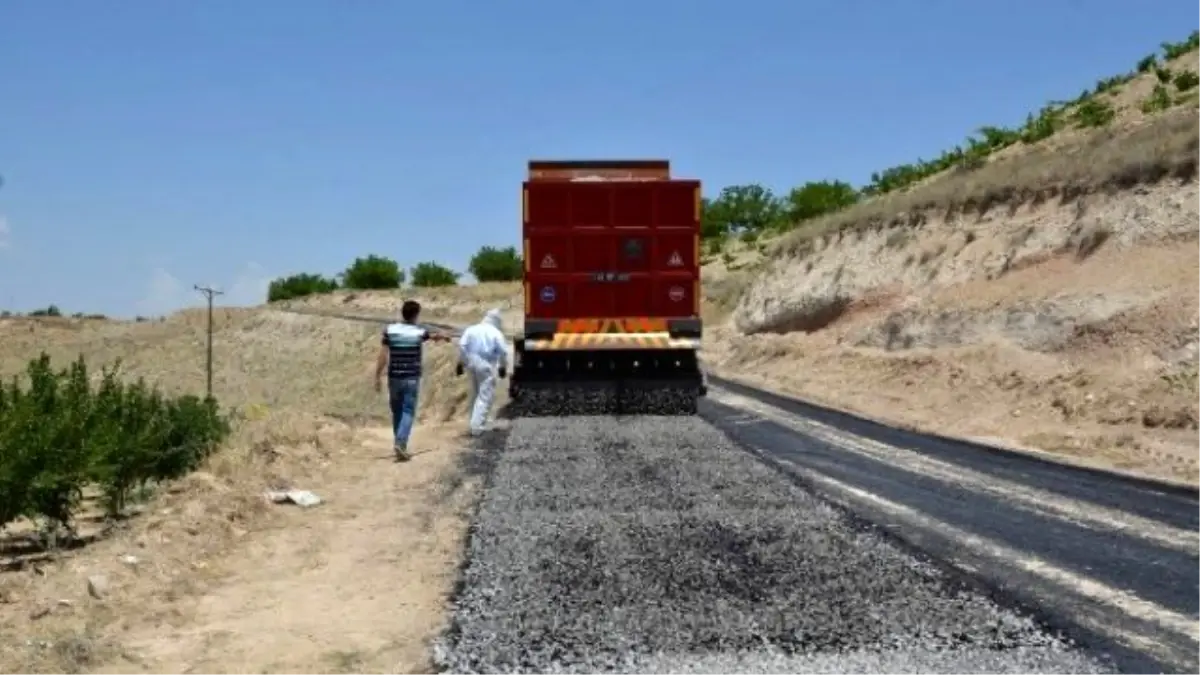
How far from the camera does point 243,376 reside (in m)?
Answer: 77.1

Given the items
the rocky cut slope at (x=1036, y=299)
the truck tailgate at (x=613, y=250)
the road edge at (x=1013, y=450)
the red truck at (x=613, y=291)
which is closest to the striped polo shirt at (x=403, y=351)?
the red truck at (x=613, y=291)

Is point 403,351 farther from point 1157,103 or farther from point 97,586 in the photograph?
point 1157,103

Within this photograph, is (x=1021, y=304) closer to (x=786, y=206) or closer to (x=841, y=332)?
(x=841, y=332)

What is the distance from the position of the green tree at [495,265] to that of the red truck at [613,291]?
336ft

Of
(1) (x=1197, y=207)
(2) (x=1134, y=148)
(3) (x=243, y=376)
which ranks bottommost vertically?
(3) (x=243, y=376)

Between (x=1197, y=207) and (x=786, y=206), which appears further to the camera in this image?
(x=786, y=206)

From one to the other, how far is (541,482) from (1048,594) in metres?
5.29

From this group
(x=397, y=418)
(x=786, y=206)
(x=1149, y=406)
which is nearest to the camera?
(x=397, y=418)

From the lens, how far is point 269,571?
27.7ft

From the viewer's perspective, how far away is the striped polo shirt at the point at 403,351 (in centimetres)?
1398

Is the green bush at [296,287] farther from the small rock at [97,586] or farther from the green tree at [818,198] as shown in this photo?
the small rock at [97,586]

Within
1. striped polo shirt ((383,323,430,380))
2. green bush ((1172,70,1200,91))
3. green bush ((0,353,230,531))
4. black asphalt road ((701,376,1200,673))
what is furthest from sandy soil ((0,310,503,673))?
green bush ((1172,70,1200,91))

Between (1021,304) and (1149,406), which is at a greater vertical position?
(1021,304)

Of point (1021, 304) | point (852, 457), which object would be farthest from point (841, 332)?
point (852, 457)
